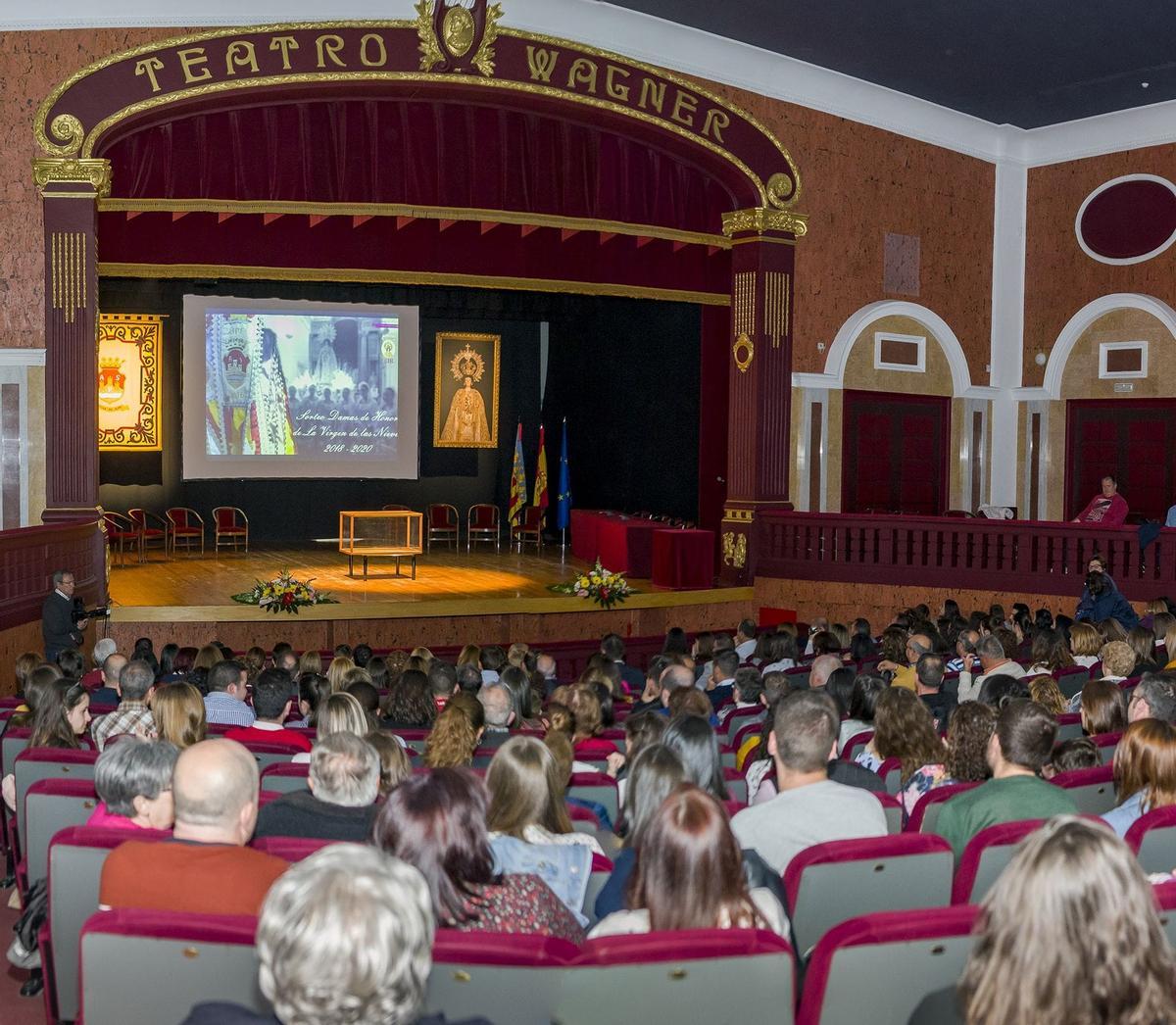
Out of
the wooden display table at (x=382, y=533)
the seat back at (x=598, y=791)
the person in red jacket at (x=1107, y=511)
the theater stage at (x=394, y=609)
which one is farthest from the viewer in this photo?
the wooden display table at (x=382, y=533)

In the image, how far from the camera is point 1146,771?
3.28 metres

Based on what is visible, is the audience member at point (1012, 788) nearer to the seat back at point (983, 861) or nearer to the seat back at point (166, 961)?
the seat back at point (983, 861)

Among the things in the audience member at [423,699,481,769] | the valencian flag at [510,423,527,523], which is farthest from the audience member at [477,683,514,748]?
the valencian flag at [510,423,527,523]

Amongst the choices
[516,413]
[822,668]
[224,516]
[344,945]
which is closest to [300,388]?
[224,516]

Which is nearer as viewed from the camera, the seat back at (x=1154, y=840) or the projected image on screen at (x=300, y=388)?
the seat back at (x=1154, y=840)

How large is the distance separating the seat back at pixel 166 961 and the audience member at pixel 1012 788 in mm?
1738

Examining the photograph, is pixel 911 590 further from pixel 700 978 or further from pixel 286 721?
pixel 700 978

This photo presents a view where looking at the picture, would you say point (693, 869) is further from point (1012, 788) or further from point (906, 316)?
point (906, 316)

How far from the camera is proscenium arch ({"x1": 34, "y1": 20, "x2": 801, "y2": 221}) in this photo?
1020 cm

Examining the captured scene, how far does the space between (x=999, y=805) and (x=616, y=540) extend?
10848 mm

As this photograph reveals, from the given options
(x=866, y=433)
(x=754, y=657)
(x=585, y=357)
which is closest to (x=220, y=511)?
(x=585, y=357)

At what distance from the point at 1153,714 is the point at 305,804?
2.76 metres

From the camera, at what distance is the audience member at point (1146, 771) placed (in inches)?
128

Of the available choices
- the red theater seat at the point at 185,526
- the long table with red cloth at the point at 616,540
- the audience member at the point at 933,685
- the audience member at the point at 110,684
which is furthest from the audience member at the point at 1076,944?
the red theater seat at the point at 185,526
